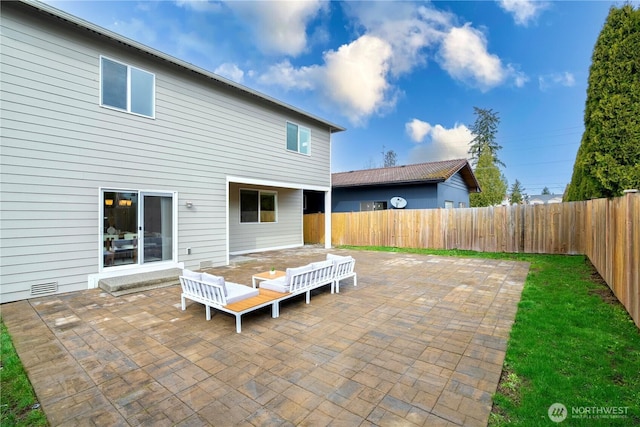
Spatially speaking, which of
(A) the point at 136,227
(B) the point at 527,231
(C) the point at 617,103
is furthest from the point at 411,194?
(A) the point at 136,227

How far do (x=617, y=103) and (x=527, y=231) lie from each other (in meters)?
6.61

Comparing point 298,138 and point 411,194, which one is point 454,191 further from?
point 298,138

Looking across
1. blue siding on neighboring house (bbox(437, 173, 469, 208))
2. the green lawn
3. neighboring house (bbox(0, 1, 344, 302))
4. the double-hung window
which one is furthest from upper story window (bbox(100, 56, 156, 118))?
blue siding on neighboring house (bbox(437, 173, 469, 208))

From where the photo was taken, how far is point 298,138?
11.7 meters

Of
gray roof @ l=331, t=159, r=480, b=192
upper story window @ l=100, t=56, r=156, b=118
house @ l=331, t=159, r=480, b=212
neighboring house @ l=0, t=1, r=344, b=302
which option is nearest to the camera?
neighboring house @ l=0, t=1, r=344, b=302

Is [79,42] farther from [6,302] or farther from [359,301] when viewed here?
[359,301]

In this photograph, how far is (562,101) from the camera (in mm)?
18516

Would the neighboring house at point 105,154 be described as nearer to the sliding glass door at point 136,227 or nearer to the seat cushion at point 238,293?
the sliding glass door at point 136,227

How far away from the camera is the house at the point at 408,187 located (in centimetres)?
1518

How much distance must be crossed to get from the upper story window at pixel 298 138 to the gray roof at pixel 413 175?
18.8ft

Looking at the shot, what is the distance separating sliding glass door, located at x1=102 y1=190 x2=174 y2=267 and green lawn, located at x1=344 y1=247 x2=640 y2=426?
7.50m

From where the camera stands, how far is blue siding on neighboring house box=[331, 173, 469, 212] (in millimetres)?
15246

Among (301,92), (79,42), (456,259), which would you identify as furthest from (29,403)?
(301,92)

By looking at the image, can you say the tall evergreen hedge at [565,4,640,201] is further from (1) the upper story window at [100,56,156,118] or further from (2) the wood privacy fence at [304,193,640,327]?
(1) the upper story window at [100,56,156,118]
